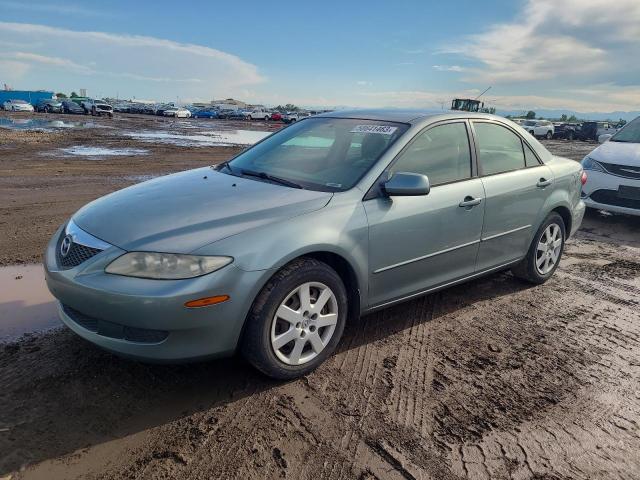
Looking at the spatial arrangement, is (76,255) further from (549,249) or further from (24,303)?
(549,249)

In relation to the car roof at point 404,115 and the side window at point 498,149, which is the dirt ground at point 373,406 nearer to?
the side window at point 498,149

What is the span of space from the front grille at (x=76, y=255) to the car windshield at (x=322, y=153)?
1372 millimetres

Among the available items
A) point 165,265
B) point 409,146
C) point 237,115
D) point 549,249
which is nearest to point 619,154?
point 549,249

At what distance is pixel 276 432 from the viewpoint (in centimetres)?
263

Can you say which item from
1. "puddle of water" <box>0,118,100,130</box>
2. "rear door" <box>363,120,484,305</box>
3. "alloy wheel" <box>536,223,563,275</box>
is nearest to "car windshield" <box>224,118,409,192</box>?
"rear door" <box>363,120,484,305</box>

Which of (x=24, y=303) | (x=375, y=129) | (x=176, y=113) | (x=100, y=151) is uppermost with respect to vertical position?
(x=375, y=129)

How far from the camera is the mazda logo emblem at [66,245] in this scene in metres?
2.99

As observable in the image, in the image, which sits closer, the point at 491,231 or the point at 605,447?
the point at 605,447

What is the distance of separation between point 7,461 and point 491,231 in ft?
12.0

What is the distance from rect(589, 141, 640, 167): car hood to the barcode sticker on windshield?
5369 millimetres

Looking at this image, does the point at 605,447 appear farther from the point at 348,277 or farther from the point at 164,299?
the point at 164,299

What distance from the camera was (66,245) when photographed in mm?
3059

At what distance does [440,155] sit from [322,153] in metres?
0.94

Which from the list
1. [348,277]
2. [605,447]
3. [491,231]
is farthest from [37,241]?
[605,447]
